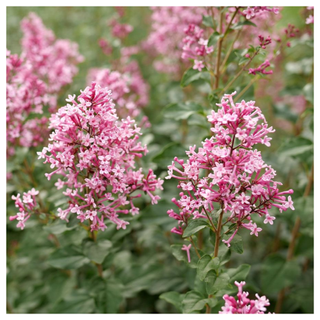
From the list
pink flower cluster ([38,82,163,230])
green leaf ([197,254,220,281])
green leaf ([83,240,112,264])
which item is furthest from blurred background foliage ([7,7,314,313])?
green leaf ([197,254,220,281])

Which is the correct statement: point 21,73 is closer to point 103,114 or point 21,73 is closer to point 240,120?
point 103,114

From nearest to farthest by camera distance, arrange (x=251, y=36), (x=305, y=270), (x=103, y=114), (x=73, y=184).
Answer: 1. (x=103, y=114)
2. (x=73, y=184)
3. (x=251, y=36)
4. (x=305, y=270)

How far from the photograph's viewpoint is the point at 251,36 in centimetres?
255

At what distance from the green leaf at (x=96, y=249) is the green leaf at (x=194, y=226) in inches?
21.2

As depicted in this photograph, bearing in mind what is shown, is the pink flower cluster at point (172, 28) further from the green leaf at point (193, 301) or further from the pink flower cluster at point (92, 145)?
the green leaf at point (193, 301)

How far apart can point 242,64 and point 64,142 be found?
0.94 m

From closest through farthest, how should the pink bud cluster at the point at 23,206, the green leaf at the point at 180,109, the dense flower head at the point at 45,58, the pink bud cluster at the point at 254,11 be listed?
the pink bud cluster at the point at 23,206 → the pink bud cluster at the point at 254,11 → the green leaf at the point at 180,109 → the dense flower head at the point at 45,58

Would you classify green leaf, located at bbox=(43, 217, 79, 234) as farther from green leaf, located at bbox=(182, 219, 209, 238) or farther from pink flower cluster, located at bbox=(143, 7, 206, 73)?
pink flower cluster, located at bbox=(143, 7, 206, 73)

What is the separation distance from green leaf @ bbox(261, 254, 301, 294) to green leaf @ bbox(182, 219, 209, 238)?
1232 mm

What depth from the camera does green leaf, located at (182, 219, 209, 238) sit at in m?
1.47

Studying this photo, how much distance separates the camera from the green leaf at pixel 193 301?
1.58m

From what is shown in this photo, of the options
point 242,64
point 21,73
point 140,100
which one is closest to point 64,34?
point 140,100

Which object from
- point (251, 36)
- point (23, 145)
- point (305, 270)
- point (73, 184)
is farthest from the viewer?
point (305, 270)

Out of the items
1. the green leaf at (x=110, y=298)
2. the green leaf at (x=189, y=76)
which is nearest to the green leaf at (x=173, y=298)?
the green leaf at (x=110, y=298)
